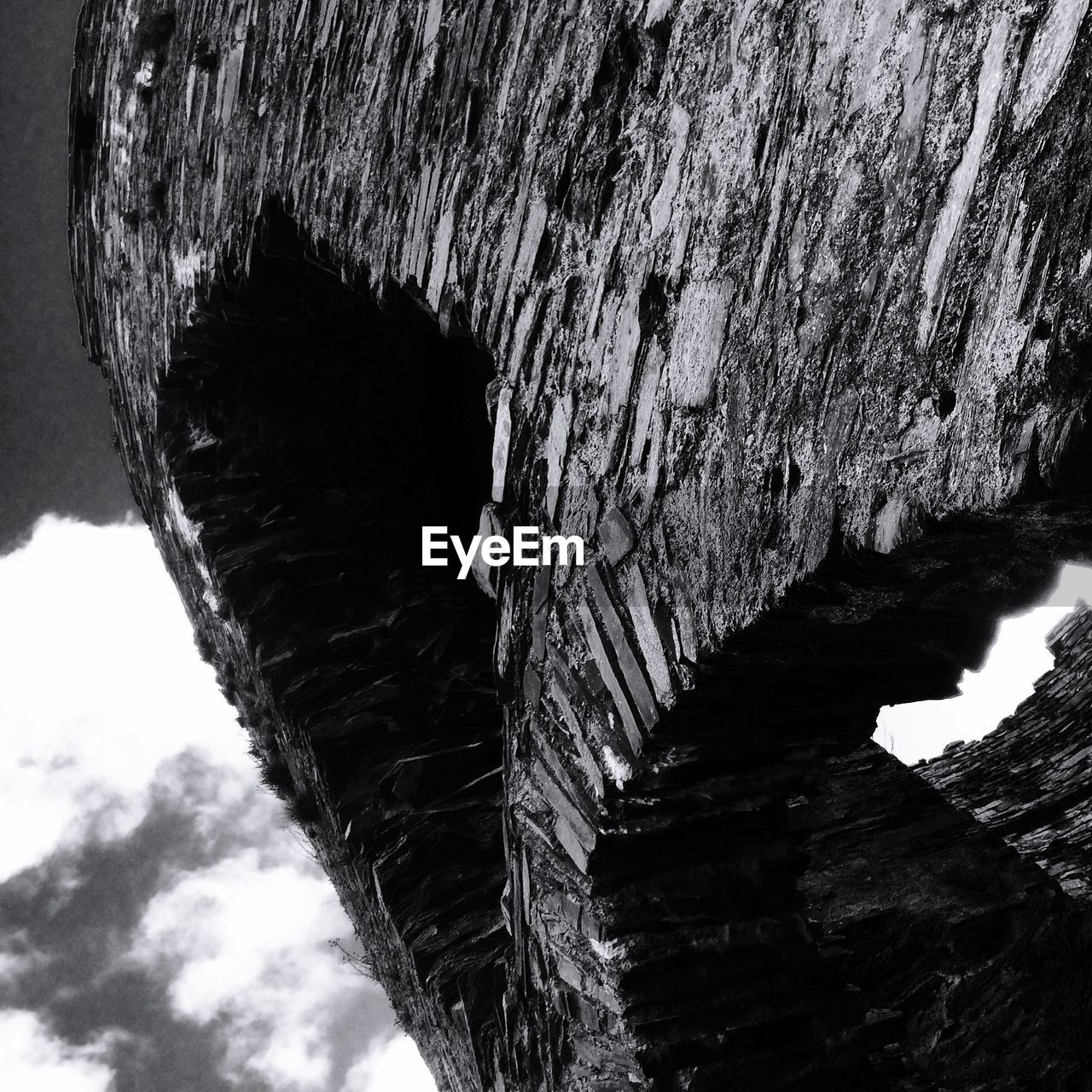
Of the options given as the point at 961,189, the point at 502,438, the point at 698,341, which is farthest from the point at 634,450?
the point at 961,189

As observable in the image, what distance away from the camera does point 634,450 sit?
1420 millimetres

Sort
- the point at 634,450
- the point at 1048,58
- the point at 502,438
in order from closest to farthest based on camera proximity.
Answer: the point at 1048,58 < the point at 634,450 < the point at 502,438

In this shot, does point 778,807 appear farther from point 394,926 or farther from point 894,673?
point 394,926

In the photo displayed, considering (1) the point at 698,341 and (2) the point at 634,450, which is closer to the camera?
(1) the point at 698,341

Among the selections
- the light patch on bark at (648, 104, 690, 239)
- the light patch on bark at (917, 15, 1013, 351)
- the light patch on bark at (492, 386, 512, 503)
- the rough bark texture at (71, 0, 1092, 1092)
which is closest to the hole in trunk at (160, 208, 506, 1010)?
the rough bark texture at (71, 0, 1092, 1092)

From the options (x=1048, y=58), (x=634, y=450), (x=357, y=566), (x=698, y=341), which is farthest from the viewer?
(x=357, y=566)

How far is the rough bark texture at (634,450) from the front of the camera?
980 millimetres

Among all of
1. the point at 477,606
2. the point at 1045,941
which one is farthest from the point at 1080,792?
the point at 477,606

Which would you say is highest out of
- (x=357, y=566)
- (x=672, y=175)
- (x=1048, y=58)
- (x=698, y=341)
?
(x=357, y=566)

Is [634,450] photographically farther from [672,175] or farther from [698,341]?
[672,175]

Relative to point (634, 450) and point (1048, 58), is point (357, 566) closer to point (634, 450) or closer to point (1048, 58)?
point (634, 450)

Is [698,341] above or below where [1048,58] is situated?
above

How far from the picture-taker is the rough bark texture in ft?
3.22

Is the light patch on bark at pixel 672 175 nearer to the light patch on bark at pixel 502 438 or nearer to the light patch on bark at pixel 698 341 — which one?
the light patch on bark at pixel 698 341
